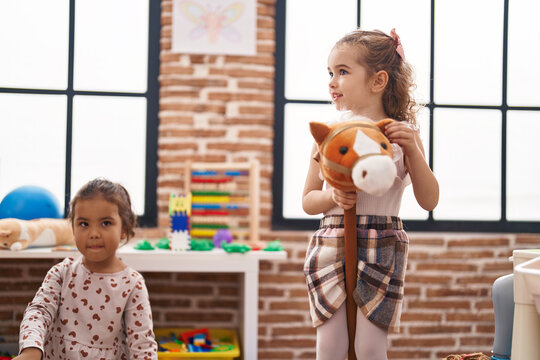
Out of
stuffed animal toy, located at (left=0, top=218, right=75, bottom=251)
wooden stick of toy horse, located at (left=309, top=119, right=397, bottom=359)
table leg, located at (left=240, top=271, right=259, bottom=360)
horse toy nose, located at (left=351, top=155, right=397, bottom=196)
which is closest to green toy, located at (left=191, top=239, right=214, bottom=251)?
table leg, located at (left=240, top=271, right=259, bottom=360)

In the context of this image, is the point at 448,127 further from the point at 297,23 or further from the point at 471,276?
the point at 297,23

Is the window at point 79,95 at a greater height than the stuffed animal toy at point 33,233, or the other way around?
the window at point 79,95

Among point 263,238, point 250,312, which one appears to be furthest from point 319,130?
point 263,238

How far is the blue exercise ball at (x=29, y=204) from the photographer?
7.48ft

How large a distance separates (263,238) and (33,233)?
3.52 feet

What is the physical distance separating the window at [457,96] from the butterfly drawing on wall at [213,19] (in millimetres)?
293

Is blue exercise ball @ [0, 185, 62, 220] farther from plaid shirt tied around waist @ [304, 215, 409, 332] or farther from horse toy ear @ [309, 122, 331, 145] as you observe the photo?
horse toy ear @ [309, 122, 331, 145]

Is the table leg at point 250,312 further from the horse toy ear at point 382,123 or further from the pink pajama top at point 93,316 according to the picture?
the horse toy ear at point 382,123

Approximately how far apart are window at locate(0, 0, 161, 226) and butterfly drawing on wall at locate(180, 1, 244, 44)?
19cm

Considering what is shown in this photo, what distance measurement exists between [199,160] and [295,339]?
1.03 metres

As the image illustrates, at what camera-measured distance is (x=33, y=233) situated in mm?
2170

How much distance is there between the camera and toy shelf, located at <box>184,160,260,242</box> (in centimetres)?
254

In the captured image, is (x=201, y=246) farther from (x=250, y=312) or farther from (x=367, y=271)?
(x=367, y=271)

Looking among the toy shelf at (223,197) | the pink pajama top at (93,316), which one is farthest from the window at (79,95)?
the pink pajama top at (93,316)
